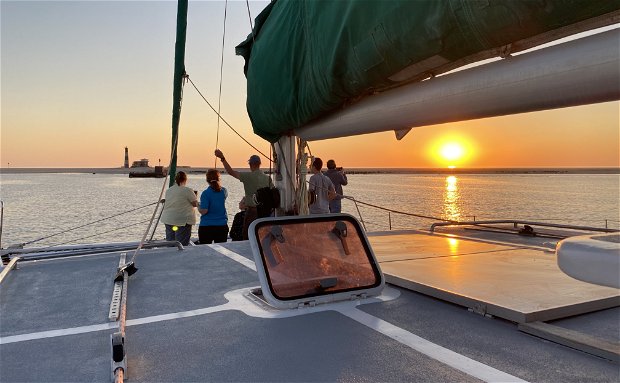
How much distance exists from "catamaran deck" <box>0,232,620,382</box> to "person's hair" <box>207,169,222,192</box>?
11.1 feet

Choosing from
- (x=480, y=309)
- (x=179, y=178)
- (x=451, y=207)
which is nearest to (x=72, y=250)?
(x=179, y=178)

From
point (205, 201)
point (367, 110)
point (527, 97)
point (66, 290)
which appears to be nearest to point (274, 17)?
point (367, 110)

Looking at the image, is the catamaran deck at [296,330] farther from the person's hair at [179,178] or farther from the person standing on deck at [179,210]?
the person's hair at [179,178]

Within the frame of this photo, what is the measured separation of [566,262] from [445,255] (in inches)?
128

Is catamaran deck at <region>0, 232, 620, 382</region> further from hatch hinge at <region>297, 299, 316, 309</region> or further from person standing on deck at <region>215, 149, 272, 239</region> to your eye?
person standing on deck at <region>215, 149, 272, 239</region>

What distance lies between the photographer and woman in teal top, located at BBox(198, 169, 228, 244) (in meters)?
7.42

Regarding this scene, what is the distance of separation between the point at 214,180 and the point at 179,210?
0.88 metres

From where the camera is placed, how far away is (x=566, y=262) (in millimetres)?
1410

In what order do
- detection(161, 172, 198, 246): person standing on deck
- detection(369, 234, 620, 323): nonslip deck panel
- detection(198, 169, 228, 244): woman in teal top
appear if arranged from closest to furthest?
detection(369, 234, 620, 323): nonslip deck panel < detection(198, 169, 228, 244): woman in teal top < detection(161, 172, 198, 246): person standing on deck

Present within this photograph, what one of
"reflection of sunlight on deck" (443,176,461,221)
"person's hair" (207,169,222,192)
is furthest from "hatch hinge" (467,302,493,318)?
"reflection of sunlight on deck" (443,176,461,221)

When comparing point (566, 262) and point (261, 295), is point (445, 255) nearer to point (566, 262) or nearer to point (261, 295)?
point (261, 295)

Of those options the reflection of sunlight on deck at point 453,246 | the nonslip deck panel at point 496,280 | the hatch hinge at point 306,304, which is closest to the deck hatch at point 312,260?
the hatch hinge at point 306,304

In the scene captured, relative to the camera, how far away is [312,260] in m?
3.48

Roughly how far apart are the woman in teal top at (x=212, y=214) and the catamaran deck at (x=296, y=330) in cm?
319
